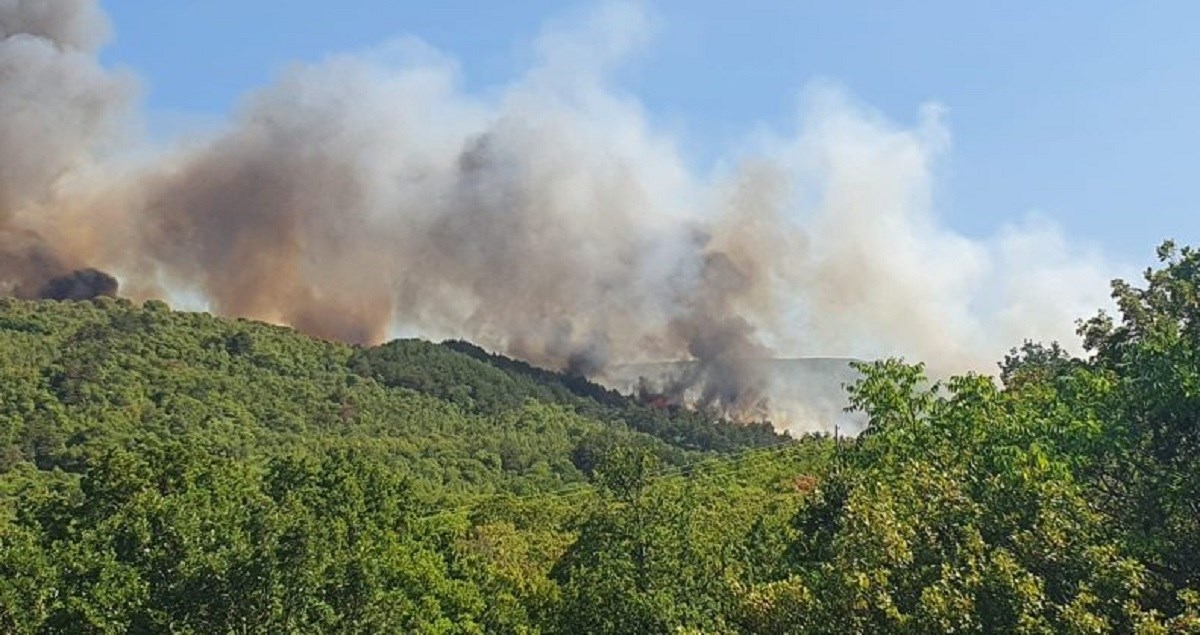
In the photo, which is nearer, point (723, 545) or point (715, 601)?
point (715, 601)

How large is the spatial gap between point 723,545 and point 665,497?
409 cm

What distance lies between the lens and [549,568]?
66.5 m

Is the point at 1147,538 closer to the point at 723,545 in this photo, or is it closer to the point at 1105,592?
the point at 1105,592

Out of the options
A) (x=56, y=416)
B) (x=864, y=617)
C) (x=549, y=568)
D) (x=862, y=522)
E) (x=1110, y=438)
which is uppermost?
(x=56, y=416)

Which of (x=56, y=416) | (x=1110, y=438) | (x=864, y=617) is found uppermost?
(x=56, y=416)

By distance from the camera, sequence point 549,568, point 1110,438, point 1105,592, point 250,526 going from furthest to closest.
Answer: point 549,568 → point 250,526 → point 1110,438 → point 1105,592

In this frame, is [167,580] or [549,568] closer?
[167,580]

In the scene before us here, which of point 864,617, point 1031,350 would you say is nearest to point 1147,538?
point 864,617

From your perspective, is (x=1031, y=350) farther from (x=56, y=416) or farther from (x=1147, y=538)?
(x=56, y=416)

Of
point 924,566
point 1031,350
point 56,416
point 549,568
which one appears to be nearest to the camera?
point 924,566

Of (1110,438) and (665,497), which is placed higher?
(665,497)

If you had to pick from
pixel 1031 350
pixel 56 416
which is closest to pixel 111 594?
pixel 1031 350

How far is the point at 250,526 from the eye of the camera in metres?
40.2

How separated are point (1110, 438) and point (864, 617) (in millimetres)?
8875
